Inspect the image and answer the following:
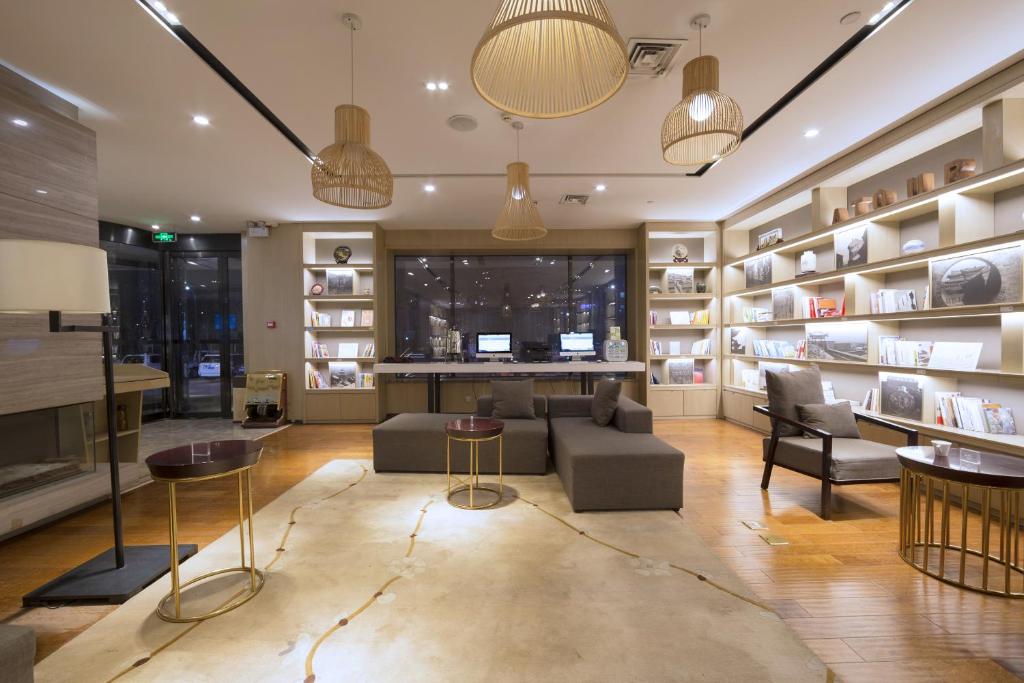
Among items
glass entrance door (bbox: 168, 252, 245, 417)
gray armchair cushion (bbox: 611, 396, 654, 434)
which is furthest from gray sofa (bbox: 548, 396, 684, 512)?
glass entrance door (bbox: 168, 252, 245, 417)

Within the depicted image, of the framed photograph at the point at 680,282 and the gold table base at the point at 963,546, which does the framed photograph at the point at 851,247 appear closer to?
the framed photograph at the point at 680,282

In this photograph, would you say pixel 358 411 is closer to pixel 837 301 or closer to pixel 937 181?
pixel 837 301

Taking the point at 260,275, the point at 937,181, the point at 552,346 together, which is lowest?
the point at 552,346

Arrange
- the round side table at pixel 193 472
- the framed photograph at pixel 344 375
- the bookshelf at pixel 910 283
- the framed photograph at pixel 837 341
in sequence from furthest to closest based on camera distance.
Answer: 1. the framed photograph at pixel 344 375
2. the framed photograph at pixel 837 341
3. the bookshelf at pixel 910 283
4. the round side table at pixel 193 472

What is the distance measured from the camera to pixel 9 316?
2.63 m

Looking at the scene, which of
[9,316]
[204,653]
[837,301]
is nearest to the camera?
[204,653]

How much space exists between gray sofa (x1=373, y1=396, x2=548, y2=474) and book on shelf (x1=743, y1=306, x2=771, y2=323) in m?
3.76

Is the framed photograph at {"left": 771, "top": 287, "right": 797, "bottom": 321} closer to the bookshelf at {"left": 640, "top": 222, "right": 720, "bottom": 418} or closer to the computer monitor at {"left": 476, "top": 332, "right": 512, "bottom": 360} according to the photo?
the bookshelf at {"left": 640, "top": 222, "right": 720, "bottom": 418}

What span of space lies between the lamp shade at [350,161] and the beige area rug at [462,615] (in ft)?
7.41

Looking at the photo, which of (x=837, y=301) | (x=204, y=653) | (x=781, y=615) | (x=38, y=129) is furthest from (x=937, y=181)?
(x=38, y=129)

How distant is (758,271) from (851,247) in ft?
4.96

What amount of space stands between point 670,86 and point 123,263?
7.87 m

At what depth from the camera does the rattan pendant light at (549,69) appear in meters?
1.43

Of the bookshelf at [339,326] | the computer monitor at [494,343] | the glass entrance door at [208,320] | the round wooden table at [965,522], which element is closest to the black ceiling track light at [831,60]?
the round wooden table at [965,522]
